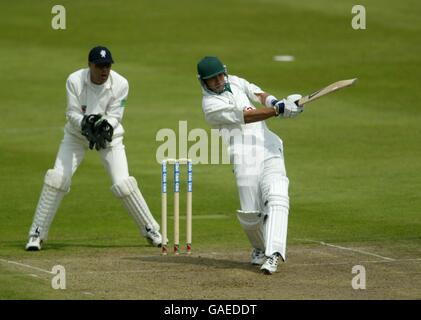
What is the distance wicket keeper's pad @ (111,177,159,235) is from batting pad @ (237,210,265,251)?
1.88m

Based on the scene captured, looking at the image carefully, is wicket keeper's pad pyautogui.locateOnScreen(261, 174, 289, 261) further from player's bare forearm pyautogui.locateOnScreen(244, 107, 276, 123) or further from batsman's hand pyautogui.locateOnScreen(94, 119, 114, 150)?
batsman's hand pyautogui.locateOnScreen(94, 119, 114, 150)

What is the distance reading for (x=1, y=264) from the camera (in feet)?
38.3

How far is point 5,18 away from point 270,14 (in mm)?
Answer: 6660

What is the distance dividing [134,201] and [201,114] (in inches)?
357

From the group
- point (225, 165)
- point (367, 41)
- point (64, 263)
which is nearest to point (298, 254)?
point (64, 263)

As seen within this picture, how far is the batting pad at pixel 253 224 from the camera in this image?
1141cm

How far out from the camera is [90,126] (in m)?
12.6

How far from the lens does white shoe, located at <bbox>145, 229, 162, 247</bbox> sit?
1317 cm

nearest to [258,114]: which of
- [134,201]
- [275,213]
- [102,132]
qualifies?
[275,213]

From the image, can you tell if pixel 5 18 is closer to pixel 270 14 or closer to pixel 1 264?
pixel 270 14

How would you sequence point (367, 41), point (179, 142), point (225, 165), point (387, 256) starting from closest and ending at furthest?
point (387, 256), point (225, 165), point (179, 142), point (367, 41)
